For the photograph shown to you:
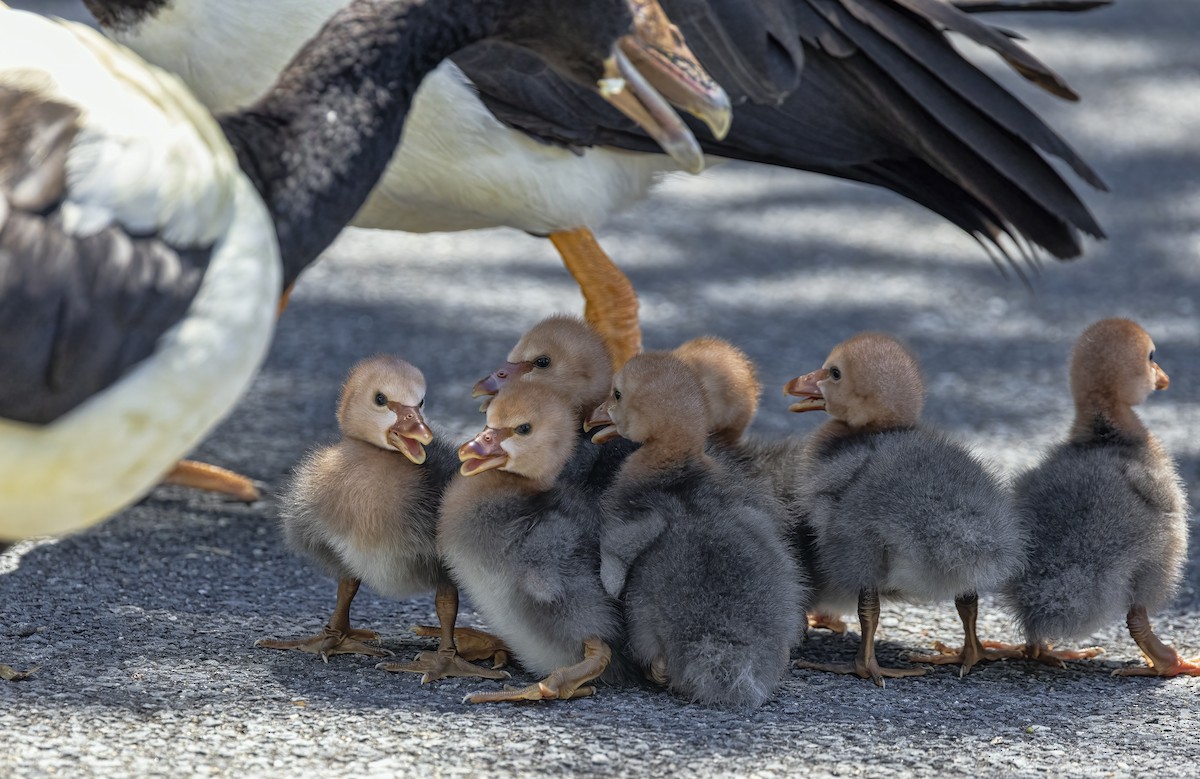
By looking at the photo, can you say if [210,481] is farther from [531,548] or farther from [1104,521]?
[1104,521]

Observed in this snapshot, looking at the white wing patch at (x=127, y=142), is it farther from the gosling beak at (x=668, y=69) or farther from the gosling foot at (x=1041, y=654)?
the gosling foot at (x=1041, y=654)

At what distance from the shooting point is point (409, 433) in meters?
3.26

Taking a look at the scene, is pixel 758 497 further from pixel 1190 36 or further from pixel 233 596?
pixel 1190 36

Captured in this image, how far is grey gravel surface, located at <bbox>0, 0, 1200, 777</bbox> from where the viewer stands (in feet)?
9.46

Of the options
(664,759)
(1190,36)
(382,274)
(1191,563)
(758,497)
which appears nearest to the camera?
→ (664,759)

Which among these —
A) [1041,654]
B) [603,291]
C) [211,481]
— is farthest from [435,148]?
[1041,654]

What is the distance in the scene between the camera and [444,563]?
324 centimetres

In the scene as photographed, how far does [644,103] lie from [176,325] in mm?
1008

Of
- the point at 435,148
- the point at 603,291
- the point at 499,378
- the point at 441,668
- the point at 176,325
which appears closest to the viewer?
the point at 176,325

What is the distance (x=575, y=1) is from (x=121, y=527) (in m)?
1.96

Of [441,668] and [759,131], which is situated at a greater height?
[759,131]

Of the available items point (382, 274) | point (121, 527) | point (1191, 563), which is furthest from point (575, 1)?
point (382, 274)

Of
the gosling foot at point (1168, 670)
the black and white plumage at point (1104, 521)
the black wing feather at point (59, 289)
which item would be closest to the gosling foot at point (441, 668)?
the black wing feather at point (59, 289)

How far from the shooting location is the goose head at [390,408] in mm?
3271
